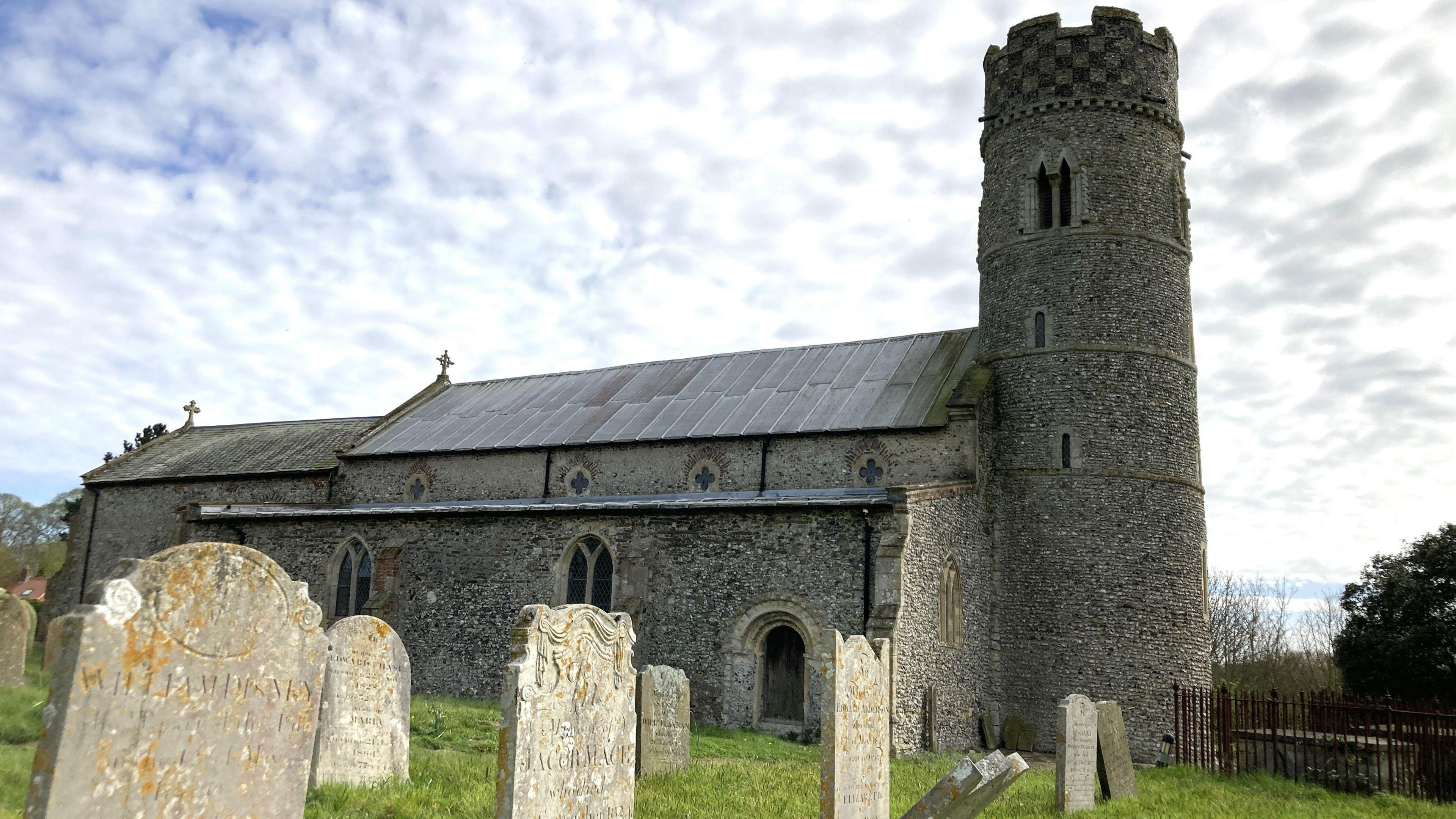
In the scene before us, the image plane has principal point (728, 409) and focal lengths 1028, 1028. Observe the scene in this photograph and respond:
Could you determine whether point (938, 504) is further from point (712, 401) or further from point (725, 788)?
point (725, 788)

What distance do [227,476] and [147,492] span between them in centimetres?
326

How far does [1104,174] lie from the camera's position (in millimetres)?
22953

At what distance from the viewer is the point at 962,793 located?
340 inches

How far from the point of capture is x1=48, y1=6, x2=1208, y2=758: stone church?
19453 mm

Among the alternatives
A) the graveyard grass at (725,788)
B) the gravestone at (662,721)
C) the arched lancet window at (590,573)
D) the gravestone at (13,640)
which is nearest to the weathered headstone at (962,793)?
the graveyard grass at (725,788)

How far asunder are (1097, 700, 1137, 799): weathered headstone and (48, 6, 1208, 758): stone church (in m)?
4.38

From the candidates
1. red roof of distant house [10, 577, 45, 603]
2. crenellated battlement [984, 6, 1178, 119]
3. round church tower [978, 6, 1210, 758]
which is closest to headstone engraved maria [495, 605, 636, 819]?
round church tower [978, 6, 1210, 758]

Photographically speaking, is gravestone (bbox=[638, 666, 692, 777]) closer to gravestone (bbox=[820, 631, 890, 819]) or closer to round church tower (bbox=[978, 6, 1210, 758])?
gravestone (bbox=[820, 631, 890, 819])

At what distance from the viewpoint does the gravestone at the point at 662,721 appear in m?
13.0

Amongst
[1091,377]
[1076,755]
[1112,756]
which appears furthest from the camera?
[1091,377]

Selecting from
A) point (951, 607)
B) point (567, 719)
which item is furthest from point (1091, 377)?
point (567, 719)

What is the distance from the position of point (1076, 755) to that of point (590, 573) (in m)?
11.7

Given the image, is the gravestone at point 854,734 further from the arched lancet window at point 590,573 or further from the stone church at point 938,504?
the arched lancet window at point 590,573

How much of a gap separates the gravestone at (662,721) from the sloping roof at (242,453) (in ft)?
60.2
